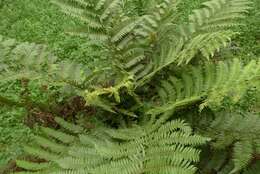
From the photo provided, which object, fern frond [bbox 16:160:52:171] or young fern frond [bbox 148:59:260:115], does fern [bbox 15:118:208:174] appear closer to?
fern frond [bbox 16:160:52:171]

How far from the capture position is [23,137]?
4.24 metres

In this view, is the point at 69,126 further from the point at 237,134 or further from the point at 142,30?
the point at 237,134

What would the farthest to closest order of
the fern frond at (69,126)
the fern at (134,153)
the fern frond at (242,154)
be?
the fern frond at (69,126), the fern frond at (242,154), the fern at (134,153)

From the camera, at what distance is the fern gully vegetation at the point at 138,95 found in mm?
2732

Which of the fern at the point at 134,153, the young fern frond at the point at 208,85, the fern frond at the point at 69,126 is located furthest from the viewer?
the fern frond at the point at 69,126

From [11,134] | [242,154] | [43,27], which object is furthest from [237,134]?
[43,27]

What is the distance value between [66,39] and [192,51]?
270cm

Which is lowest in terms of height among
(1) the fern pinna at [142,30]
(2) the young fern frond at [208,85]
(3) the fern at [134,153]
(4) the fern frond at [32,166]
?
(4) the fern frond at [32,166]

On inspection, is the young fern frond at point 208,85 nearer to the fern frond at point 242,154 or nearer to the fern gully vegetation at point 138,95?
the fern gully vegetation at point 138,95

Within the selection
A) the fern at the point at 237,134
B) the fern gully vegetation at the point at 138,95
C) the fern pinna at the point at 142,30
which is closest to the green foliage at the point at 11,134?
the fern gully vegetation at the point at 138,95

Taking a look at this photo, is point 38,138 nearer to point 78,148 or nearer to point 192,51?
point 78,148

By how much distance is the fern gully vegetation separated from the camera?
2732 millimetres

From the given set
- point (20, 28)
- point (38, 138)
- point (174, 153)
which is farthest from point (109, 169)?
point (20, 28)

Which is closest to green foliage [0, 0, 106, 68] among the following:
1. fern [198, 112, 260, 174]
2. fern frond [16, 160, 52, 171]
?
fern [198, 112, 260, 174]
